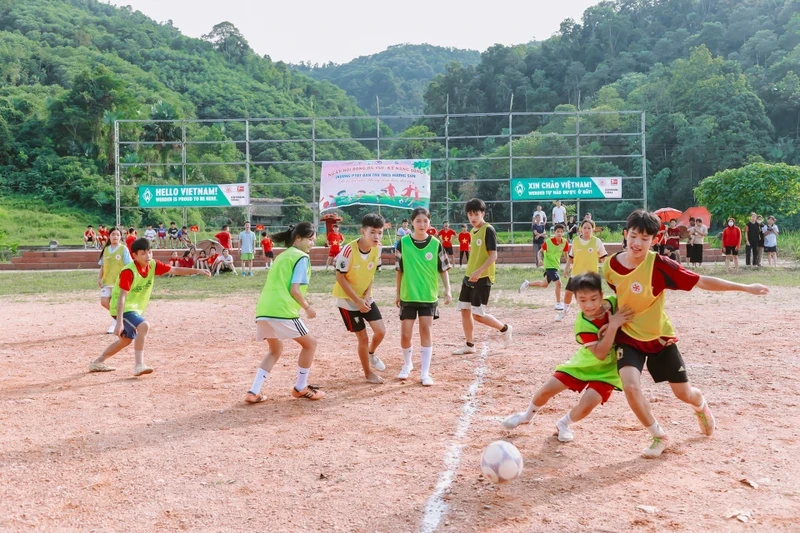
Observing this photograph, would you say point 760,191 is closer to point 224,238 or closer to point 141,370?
point 224,238

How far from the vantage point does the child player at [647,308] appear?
4.48m

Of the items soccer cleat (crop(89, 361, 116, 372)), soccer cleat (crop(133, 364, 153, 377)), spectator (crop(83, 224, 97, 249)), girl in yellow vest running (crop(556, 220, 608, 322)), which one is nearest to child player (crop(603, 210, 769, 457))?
soccer cleat (crop(133, 364, 153, 377))

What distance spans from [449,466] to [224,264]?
18526 mm

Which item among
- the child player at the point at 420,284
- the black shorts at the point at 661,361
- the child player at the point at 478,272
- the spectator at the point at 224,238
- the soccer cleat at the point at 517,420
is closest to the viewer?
the black shorts at the point at 661,361

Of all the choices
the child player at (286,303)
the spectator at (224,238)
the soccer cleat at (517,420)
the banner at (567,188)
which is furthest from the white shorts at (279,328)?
the banner at (567,188)

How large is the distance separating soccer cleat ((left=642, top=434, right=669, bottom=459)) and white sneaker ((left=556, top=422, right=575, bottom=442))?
468 mm

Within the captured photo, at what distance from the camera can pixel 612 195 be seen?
82.4 ft

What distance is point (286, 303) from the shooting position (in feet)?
19.5

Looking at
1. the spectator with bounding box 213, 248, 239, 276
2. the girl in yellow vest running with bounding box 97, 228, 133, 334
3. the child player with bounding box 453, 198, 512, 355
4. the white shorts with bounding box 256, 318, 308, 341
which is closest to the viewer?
the white shorts with bounding box 256, 318, 308, 341

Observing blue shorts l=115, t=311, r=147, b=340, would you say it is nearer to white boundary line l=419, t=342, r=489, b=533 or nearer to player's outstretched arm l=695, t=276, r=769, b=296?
white boundary line l=419, t=342, r=489, b=533

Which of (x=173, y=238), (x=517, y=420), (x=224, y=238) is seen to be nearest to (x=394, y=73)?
(x=173, y=238)

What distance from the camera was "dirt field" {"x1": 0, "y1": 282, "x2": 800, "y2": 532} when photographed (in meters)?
3.70

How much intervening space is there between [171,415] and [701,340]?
611 cm

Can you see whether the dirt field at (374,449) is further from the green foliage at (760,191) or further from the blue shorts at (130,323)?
the green foliage at (760,191)
